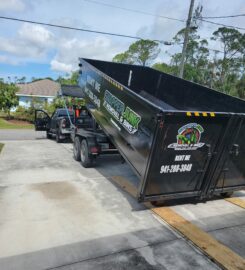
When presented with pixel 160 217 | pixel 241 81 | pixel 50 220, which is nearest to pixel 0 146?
pixel 50 220

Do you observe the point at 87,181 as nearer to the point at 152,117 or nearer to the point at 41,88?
the point at 152,117

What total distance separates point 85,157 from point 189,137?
404cm

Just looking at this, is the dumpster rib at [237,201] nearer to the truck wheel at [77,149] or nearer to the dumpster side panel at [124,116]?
the dumpster side panel at [124,116]

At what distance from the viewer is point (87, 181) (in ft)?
23.6

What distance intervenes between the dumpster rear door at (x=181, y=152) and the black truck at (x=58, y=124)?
633 cm

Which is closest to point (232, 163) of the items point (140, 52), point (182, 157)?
point (182, 157)

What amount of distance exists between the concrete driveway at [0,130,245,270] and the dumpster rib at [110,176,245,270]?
112mm

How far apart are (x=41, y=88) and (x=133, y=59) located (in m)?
15.3

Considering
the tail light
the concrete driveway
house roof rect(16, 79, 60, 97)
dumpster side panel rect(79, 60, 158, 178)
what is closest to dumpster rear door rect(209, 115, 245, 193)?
the concrete driveway

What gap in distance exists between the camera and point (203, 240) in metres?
4.48

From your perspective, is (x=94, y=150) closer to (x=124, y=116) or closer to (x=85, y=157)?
(x=85, y=157)

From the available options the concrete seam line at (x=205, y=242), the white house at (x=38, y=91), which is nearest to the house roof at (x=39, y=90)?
the white house at (x=38, y=91)

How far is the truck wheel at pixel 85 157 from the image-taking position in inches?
325

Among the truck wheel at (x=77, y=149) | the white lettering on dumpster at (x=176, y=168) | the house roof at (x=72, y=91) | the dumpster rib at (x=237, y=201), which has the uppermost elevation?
the white lettering on dumpster at (x=176, y=168)
